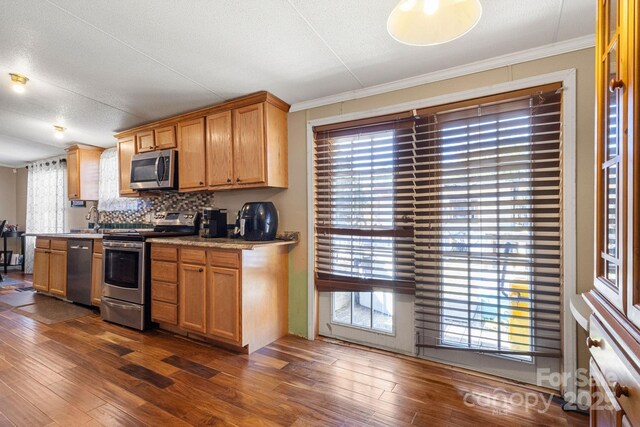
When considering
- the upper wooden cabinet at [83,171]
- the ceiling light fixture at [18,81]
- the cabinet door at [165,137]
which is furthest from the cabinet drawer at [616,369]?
the upper wooden cabinet at [83,171]

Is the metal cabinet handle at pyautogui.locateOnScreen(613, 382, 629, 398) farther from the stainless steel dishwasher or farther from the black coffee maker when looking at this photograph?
the stainless steel dishwasher

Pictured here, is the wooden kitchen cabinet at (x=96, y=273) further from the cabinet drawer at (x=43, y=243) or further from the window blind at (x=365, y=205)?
the window blind at (x=365, y=205)

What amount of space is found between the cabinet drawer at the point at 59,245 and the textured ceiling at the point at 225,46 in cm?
179

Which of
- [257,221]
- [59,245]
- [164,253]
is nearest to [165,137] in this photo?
[164,253]

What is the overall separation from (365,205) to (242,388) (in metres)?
1.62

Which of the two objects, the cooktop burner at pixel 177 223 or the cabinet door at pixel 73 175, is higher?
the cabinet door at pixel 73 175

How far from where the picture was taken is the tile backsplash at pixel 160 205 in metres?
3.56

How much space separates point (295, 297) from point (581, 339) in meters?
2.10

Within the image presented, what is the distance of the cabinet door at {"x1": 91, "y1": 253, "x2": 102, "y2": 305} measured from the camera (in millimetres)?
3479

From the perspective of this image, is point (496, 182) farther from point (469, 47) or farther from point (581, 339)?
point (581, 339)

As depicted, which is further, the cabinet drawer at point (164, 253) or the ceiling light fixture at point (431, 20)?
the cabinet drawer at point (164, 253)

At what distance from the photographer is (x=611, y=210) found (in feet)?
3.31

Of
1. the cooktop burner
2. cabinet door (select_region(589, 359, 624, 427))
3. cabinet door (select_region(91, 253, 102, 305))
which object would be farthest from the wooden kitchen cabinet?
cabinet door (select_region(589, 359, 624, 427))

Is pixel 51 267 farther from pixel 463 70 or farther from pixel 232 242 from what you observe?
pixel 463 70
